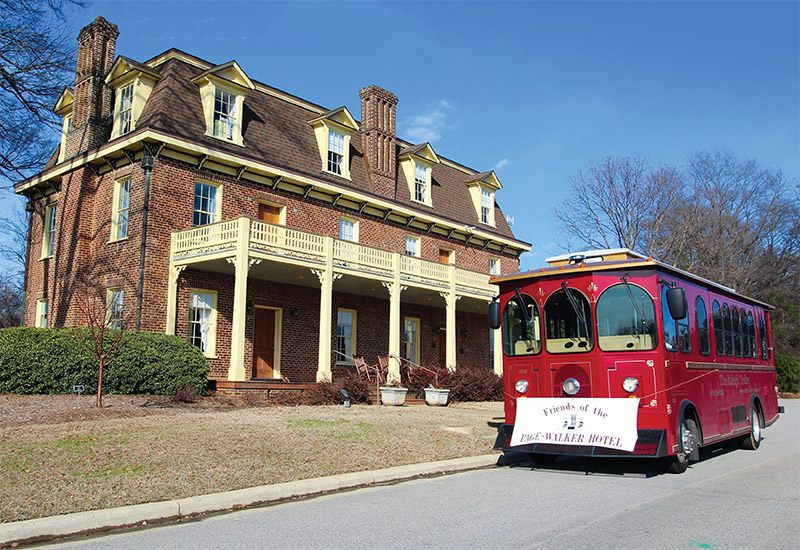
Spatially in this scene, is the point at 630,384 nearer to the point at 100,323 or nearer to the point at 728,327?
the point at 728,327

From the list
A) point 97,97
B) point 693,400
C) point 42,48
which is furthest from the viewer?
point 97,97

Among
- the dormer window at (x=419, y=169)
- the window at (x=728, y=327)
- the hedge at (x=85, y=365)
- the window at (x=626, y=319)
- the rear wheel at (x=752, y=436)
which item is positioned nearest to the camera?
the window at (x=626, y=319)

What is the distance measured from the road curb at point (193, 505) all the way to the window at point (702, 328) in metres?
4.45

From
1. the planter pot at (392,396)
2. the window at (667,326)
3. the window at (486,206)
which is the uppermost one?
the window at (486,206)

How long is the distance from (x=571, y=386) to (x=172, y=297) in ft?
44.1

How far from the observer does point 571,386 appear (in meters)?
9.70

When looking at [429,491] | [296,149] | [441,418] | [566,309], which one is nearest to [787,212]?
[296,149]

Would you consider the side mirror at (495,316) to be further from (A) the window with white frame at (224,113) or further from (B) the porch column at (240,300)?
(A) the window with white frame at (224,113)

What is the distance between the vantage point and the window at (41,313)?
76.6 feet

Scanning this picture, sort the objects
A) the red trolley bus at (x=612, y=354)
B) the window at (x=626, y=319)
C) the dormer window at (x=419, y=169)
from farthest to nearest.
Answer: the dormer window at (x=419, y=169) < the window at (x=626, y=319) < the red trolley bus at (x=612, y=354)

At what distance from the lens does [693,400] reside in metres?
10.0

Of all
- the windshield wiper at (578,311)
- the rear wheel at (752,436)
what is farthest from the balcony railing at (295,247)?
the rear wheel at (752,436)

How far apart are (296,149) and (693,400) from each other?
17.3m

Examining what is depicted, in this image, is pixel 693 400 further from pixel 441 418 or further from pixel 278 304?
pixel 278 304
